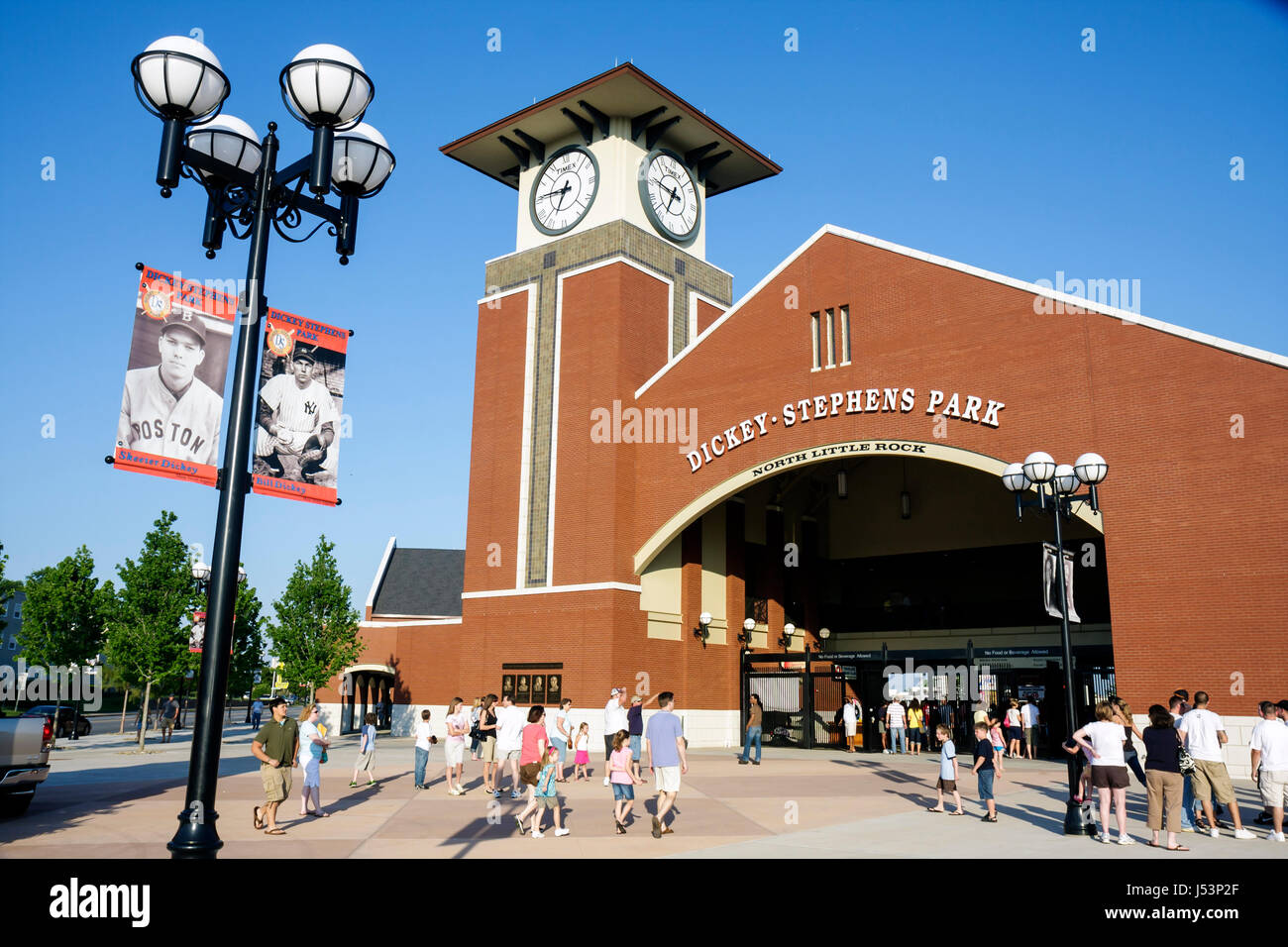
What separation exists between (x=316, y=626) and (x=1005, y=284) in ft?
100

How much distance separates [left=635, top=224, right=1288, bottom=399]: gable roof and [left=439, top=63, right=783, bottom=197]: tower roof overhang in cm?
851

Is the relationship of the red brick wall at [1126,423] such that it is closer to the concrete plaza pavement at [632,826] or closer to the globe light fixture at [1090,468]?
the concrete plaza pavement at [632,826]

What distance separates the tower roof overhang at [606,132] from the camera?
110ft

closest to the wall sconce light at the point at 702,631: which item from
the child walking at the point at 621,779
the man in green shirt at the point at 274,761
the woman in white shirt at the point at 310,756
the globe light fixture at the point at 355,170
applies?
the woman in white shirt at the point at 310,756

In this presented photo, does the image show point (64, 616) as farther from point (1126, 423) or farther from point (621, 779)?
point (1126, 423)

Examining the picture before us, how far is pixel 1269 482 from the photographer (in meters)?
20.9

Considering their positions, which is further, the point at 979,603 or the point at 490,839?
the point at 979,603

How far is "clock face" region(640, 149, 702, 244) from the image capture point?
34625 millimetres

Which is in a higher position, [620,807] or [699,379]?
[699,379]
